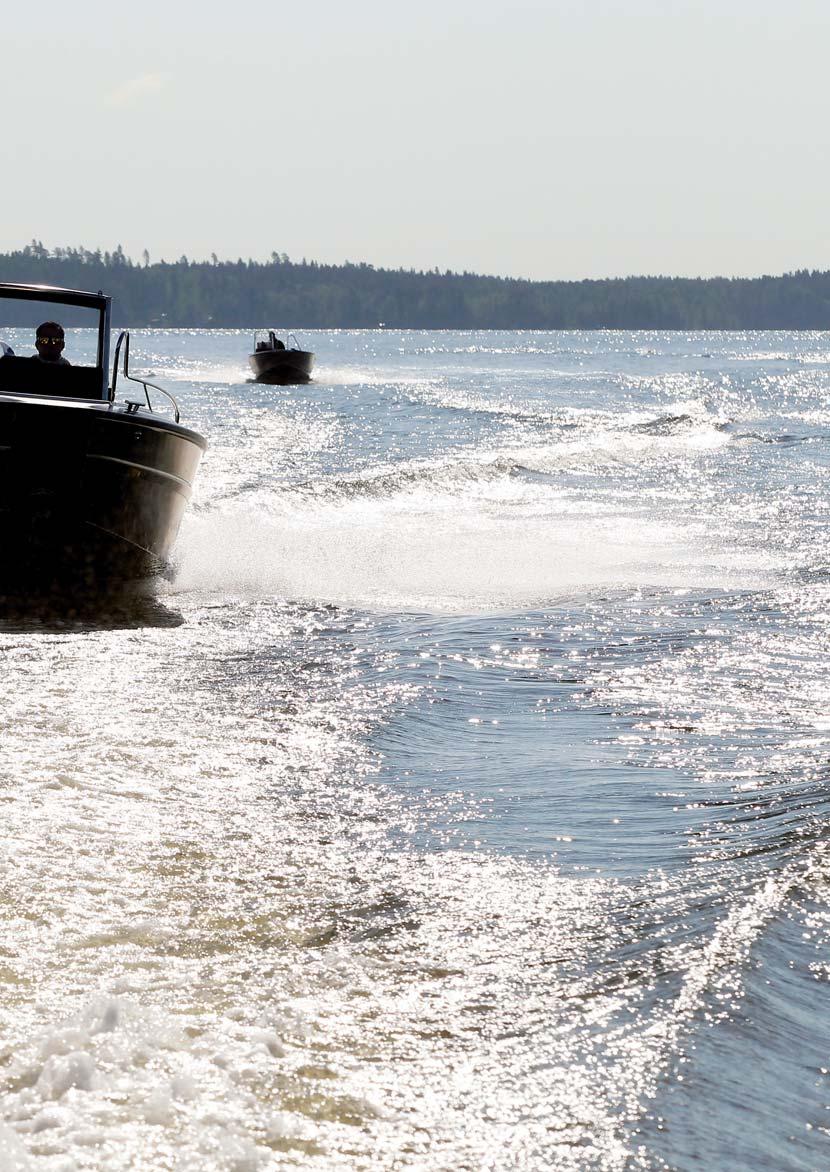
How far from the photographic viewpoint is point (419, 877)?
4.88m

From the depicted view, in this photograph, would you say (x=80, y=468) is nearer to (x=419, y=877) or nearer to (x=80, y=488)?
(x=80, y=488)

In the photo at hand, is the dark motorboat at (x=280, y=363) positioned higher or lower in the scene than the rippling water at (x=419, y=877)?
higher

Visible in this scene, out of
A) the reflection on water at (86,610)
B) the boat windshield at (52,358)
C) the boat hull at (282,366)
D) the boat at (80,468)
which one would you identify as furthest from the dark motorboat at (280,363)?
the reflection on water at (86,610)

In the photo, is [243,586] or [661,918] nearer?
[661,918]

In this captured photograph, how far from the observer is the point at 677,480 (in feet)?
77.8

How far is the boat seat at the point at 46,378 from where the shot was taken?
37.5ft

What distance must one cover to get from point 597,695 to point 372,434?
2712 cm

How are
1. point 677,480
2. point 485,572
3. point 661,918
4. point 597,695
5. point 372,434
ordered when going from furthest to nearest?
point 372,434 → point 677,480 → point 485,572 → point 597,695 → point 661,918

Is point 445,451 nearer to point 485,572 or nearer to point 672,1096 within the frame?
point 485,572

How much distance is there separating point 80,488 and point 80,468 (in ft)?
0.56

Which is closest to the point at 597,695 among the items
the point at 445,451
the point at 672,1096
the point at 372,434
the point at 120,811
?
the point at 120,811

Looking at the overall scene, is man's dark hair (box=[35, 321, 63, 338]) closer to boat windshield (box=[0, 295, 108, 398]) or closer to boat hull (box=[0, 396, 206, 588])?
boat windshield (box=[0, 295, 108, 398])

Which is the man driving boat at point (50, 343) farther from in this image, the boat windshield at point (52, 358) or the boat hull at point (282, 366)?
the boat hull at point (282, 366)

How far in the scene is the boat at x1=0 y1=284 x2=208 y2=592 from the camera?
407 inches
